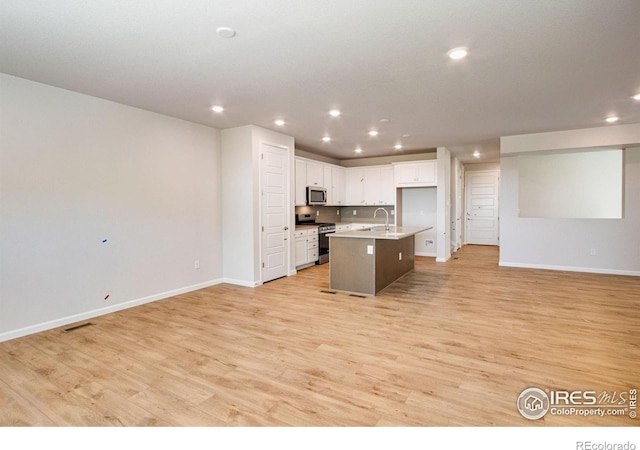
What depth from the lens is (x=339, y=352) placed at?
2.95 m

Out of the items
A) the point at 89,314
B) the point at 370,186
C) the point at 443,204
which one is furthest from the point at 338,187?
the point at 89,314

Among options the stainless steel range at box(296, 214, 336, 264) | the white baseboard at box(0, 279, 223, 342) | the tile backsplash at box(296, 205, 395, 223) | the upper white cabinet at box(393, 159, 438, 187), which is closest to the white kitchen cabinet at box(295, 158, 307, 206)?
the stainless steel range at box(296, 214, 336, 264)

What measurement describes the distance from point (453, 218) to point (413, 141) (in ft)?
10.5

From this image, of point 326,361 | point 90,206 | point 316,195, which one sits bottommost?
point 326,361

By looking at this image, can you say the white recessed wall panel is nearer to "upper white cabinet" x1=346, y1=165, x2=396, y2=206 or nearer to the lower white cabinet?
"upper white cabinet" x1=346, y1=165, x2=396, y2=206

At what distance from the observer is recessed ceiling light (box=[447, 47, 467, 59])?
111 inches

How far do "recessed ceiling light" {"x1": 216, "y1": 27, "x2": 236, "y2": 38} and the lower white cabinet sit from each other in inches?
166

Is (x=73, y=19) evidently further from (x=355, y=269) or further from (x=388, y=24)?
(x=355, y=269)

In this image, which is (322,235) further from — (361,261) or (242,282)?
(361,261)

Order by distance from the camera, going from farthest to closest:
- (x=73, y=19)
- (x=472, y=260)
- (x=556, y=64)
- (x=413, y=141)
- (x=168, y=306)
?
(x=472, y=260) → (x=413, y=141) → (x=168, y=306) → (x=556, y=64) → (x=73, y=19)

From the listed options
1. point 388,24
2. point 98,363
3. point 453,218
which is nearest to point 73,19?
point 388,24

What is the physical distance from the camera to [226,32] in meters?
2.52

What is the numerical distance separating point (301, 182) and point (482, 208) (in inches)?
265
